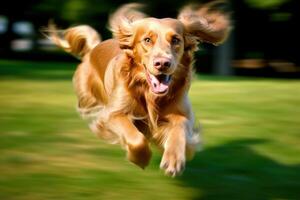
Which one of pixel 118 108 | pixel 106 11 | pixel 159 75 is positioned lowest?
pixel 106 11

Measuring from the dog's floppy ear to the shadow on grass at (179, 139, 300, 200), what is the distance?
123 cm

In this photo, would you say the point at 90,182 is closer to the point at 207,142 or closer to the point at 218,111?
the point at 207,142

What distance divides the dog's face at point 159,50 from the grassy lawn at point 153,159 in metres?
0.89

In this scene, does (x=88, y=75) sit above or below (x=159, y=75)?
below

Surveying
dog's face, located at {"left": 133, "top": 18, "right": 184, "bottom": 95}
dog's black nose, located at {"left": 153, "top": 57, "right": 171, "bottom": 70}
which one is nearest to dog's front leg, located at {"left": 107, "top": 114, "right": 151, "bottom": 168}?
dog's face, located at {"left": 133, "top": 18, "right": 184, "bottom": 95}

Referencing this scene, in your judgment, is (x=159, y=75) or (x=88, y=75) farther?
(x=88, y=75)

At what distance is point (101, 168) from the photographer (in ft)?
19.7

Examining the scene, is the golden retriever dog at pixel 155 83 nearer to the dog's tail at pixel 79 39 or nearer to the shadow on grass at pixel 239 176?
the shadow on grass at pixel 239 176

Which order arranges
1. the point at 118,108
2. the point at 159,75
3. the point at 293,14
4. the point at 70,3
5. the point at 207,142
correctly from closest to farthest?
the point at 159,75 < the point at 118,108 < the point at 207,142 < the point at 70,3 < the point at 293,14

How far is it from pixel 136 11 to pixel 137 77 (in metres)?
1.00

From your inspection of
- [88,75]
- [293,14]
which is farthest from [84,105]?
[293,14]

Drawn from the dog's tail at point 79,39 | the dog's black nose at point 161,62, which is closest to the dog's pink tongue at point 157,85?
the dog's black nose at point 161,62

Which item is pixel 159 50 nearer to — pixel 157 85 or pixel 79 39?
pixel 157 85

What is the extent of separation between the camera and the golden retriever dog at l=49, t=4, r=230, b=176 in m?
5.13
